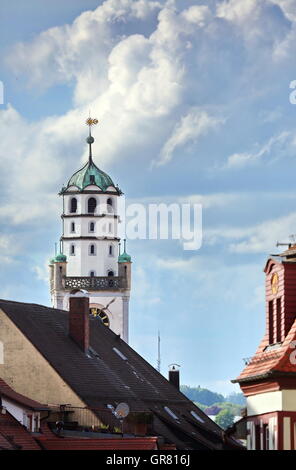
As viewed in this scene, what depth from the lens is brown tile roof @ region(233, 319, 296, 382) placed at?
193 feet

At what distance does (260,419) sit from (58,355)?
3776cm

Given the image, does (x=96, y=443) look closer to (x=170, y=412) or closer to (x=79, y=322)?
(x=79, y=322)

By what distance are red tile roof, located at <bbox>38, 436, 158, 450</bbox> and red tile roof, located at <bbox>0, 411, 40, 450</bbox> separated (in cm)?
90

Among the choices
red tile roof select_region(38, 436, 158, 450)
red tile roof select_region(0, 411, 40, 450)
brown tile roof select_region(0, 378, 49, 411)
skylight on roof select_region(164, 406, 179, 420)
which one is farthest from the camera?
skylight on roof select_region(164, 406, 179, 420)

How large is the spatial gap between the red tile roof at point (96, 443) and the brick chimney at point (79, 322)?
22205 mm

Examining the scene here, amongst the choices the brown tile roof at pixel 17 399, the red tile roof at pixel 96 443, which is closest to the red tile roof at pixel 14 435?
the red tile roof at pixel 96 443

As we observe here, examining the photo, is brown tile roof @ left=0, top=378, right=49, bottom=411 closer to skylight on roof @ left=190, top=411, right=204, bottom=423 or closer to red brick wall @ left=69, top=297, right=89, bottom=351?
red brick wall @ left=69, top=297, right=89, bottom=351

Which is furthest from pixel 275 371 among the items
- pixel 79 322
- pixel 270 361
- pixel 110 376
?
pixel 79 322

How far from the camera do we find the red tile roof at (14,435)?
75.9 m

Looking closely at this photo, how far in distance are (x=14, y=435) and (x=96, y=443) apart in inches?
124

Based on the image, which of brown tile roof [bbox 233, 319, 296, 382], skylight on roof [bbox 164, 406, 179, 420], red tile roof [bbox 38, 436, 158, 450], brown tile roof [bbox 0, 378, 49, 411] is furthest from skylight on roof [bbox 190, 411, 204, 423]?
brown tile roof [bbox 233, 319, 296, 382]
